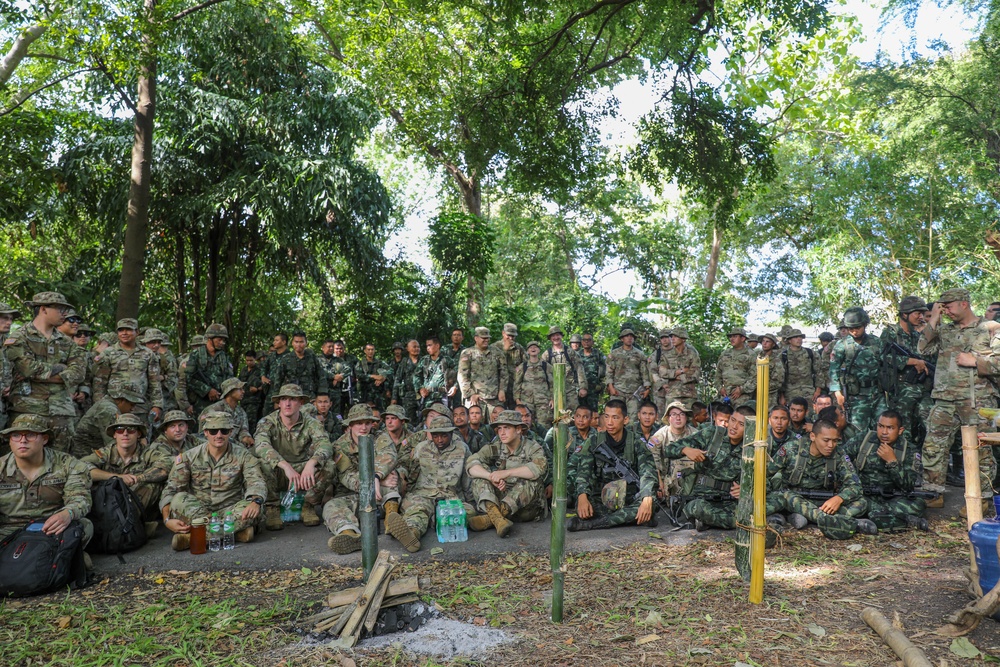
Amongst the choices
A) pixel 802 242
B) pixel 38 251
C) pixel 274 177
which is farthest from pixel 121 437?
pixel 802 242

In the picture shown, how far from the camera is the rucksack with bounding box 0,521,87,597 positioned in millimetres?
5523

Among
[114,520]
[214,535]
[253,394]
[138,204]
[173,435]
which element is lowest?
[214,535]

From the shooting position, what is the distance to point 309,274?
1467 cm

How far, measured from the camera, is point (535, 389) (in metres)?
10.6

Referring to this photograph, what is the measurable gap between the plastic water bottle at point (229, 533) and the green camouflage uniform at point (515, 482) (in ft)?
7.58

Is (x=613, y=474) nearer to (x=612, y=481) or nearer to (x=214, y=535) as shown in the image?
(x=612, y=481)

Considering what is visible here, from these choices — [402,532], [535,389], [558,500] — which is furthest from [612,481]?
[535,389]

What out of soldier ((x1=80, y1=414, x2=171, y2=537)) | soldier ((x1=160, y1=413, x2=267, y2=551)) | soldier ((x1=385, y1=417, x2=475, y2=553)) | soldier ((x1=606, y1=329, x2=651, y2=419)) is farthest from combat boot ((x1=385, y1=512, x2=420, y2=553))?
soldier ((x1=606, y1=329, x2=651, y2=419))

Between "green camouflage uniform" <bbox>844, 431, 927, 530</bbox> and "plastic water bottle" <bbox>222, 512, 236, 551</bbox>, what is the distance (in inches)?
232

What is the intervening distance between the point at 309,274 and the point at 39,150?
4931 mm

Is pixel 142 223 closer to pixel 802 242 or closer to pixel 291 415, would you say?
pixel 291 415

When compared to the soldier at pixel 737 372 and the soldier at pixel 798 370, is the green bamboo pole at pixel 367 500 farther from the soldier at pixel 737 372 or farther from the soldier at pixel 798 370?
the soldier at pixel 798 370

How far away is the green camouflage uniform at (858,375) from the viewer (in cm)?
901

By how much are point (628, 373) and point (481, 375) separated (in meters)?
2.25
